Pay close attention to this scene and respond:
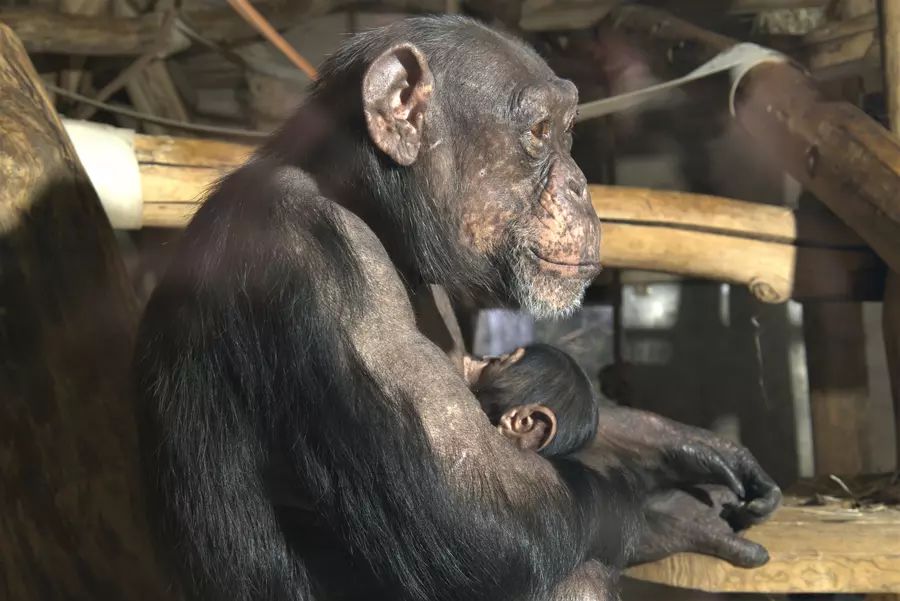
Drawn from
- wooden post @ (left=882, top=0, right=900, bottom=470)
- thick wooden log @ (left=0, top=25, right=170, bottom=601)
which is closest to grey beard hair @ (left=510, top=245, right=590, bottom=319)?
thick wooden log @ (left=0, top=25, right=170, bottom=601)

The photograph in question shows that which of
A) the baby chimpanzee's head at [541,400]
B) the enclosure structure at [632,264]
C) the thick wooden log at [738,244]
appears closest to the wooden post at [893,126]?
the enclosure structure at [632,264]

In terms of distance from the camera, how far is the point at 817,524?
8.66ft

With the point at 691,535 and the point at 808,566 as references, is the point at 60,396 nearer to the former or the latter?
the point at 691,535

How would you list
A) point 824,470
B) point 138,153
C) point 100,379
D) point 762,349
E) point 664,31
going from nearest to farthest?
point 100,379 → point 138,153 → point 824,470 → point 664,31 → point 762,349

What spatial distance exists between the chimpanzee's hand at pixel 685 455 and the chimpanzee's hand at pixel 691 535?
10 centimetres

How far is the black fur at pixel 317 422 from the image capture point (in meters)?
1.72

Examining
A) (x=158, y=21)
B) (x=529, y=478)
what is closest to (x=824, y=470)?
(x=529, y=478)

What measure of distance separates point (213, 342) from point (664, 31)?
3622mm

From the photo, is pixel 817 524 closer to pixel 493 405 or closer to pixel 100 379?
pixel 493 405

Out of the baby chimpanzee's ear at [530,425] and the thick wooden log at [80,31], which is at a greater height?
the thick wooden log at [80,31]

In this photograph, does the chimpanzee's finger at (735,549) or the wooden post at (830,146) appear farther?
the wooden post at (830,146)

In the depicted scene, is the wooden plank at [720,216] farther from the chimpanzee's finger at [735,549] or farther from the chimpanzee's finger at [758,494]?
the chimpanzee's finger at [735,549]

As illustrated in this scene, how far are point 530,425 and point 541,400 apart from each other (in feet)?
0.22

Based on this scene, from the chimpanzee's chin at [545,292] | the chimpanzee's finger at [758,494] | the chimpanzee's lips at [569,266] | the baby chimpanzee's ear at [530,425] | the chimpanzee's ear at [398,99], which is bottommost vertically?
the chimpanzee's finger at [758,494]
